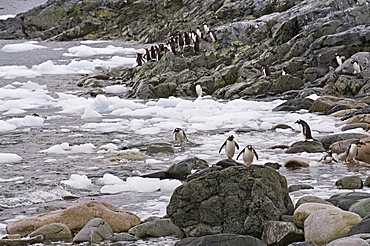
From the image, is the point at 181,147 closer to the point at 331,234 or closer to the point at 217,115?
the point at 217,115

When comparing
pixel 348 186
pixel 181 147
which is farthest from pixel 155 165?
pixel 348 186

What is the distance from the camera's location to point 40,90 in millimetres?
23984

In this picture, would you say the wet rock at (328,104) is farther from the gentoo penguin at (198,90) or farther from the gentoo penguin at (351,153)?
the gentoo penguin at (351,153)

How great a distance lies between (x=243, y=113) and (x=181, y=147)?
13.2 ft

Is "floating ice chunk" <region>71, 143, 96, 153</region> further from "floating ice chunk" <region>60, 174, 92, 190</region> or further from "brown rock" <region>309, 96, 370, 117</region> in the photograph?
"brown rock" <region>309, 96, 370, 117</region>

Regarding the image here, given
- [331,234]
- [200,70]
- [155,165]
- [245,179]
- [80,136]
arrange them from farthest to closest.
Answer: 1. [200,70]
2. [80,136]
3. [155,165]
4. [245,179]
5. [331,234]

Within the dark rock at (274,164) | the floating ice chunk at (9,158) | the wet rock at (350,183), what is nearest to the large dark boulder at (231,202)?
the wet rock at (350,183)

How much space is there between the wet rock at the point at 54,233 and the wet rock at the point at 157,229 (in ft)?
2.33

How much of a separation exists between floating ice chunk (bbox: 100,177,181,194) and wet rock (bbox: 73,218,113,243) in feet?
7.29

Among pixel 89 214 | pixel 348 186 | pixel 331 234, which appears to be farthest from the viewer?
pixel 348 186

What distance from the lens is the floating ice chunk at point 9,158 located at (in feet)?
40.5

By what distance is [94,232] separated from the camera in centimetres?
746

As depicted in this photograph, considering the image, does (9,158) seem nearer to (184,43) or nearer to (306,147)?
(306,147)

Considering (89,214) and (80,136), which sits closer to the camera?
(89,214)
